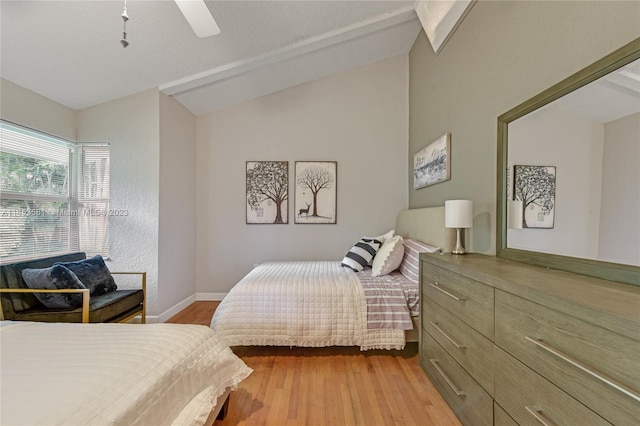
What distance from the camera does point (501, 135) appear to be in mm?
1916

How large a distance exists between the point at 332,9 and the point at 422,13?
0.95 metres

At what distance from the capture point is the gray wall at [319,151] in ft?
12.8

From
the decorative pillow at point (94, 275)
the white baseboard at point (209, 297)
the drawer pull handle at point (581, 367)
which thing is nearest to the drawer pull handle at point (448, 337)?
the drawer pull handle at point (581, 367)

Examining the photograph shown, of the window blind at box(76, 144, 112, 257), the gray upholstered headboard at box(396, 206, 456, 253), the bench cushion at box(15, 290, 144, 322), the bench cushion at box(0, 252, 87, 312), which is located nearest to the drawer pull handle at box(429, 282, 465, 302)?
the gray upholstered headboard at box(396, 206, 456, 253)

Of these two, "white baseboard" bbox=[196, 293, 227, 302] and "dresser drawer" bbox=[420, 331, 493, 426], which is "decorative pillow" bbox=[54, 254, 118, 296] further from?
"dresser drawer" bbox=[420, 331, 493, 426]

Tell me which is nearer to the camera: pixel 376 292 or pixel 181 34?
pixel 376 292

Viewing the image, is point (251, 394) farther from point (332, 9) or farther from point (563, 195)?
point (332, 9)

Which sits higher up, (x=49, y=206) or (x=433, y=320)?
(x=49, y=206)

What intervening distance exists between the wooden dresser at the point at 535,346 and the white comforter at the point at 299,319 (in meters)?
0.62

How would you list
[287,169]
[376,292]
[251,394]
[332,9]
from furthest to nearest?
1. [287,169]
2. [332,9]
3. [376,292]
4. [251,394]

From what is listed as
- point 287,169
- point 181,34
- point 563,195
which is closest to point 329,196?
point 287,169

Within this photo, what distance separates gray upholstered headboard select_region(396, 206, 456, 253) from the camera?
238 centimetres

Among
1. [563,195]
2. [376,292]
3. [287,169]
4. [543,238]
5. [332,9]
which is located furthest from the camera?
[287,169]

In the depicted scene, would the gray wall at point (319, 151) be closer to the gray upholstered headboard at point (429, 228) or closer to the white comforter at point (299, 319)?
the gray upholstered headboard at point (429, 228)
